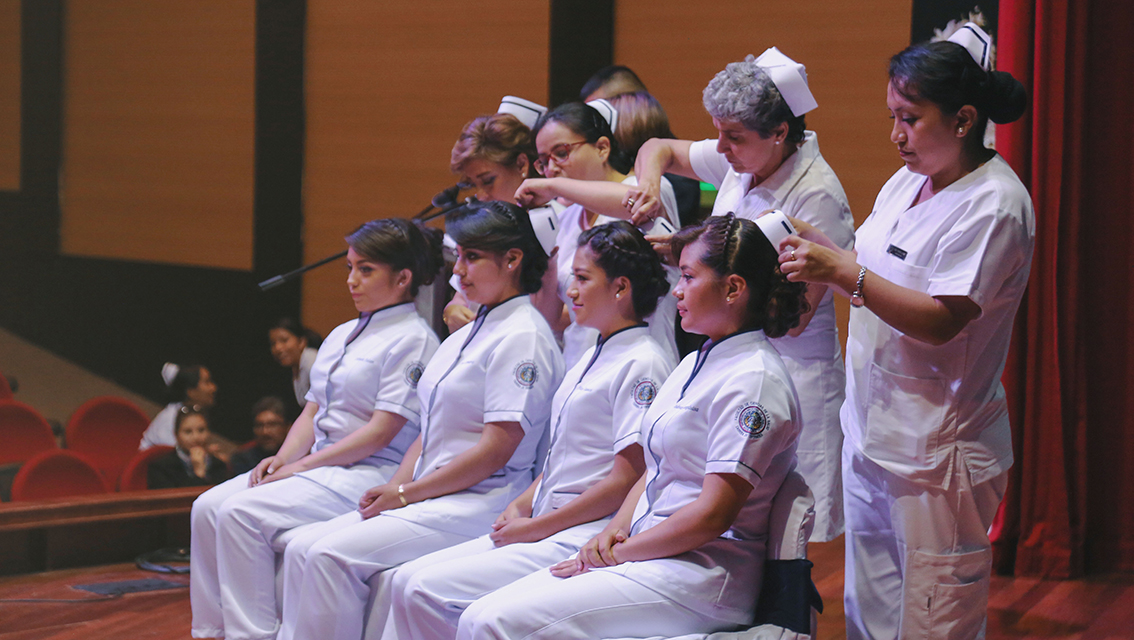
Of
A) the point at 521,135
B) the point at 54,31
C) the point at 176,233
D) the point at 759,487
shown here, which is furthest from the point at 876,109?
the point at 54,31

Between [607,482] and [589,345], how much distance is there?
1.64 feet

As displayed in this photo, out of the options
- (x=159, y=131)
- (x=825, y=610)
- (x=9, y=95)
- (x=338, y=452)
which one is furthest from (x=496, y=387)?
(x=9, y=95)

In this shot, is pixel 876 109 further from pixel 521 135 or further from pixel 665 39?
pixel 521 135

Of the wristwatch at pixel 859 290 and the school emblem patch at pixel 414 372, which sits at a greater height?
the wristwatch at pixel 859 290

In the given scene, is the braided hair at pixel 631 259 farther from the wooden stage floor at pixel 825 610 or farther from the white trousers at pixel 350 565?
the wooden stage floor at pixel 825 610

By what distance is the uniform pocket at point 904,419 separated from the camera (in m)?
1.76

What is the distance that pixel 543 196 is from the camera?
95.8 inches

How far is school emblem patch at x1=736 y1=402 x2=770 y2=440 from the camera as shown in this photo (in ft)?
5.57

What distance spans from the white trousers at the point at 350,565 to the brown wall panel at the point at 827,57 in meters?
1.98

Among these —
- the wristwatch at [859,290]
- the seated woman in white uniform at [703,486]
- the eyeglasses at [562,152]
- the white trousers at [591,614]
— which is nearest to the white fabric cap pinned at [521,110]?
the eyeglasses at [562,152]

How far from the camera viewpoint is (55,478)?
391 centimetres

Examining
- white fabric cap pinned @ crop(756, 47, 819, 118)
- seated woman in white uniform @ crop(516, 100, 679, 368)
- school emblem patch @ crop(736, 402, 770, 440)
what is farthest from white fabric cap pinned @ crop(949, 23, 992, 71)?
seated woman in white uniform @ crop(516, 100, 679, 368)

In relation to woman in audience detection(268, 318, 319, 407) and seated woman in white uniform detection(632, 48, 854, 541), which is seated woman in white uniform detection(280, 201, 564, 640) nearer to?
seated woman in white uniform detection(632, 48, 854, 541)

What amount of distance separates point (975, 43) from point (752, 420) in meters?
0.75
